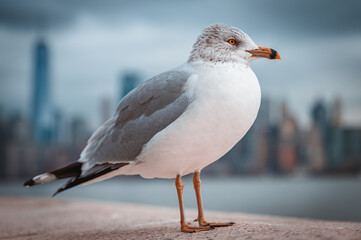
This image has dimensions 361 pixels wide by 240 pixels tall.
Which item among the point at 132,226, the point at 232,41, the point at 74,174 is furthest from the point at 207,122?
the point at 132,226

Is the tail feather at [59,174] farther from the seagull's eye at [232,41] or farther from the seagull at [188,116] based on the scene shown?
the seagull's eye at [232,41]

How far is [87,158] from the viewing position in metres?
3.84

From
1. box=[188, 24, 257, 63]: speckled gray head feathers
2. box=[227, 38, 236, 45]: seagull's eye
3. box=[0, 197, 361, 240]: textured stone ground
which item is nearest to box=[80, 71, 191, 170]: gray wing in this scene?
box=[188, 24, 257, 63]: speckled gray head feathers

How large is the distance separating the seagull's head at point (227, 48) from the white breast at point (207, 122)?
0.13 m

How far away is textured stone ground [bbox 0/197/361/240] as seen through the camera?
9.96ft

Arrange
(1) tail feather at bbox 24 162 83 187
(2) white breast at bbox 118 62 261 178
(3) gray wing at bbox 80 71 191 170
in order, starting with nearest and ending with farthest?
(2) white breast at bbox 118 62 261 178
(3) gray wing at bbox 80 71 191 170
(1) tail feather at bbox 24 162 83 187

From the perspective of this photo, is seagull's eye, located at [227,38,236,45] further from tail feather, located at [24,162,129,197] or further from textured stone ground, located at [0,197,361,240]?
textured stone ground, located at [0,197,361,240]

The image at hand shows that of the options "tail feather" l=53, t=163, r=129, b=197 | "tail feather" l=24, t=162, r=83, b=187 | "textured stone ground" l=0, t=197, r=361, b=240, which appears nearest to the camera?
"textured stone ground" l=0, t=197, r=361, b=240

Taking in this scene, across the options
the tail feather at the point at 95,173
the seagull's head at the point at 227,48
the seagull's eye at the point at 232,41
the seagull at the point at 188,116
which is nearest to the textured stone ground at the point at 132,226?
the seagull at the point at 188,116

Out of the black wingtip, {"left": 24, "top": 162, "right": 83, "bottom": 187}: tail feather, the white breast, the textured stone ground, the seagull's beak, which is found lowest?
the textured stone ground

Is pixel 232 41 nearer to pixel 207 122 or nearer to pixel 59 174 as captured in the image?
pixel 207 122

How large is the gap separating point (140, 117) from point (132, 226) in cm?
165

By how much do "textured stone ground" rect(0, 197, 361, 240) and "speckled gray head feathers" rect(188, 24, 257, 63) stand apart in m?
1.44

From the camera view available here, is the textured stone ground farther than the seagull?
No
